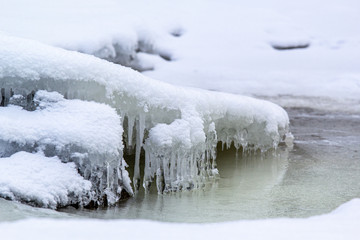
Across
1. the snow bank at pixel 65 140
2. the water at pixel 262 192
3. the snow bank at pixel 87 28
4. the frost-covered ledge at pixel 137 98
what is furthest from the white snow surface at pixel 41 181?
the snow bank at pixel 87 28

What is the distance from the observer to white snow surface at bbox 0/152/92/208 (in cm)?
357

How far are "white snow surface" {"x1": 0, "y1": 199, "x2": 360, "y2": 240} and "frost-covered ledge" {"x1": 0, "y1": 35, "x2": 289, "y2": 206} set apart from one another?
94.0 inches

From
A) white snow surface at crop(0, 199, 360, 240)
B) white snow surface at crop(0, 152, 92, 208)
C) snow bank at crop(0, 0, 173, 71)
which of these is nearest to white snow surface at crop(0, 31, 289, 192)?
white snow surface at crop(0, 152, 92, 208)

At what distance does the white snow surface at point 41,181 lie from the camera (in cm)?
357

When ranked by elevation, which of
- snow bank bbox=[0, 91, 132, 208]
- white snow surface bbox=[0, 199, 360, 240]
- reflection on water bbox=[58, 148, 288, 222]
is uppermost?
snow bank bbox=[0, 91, 132, 208]

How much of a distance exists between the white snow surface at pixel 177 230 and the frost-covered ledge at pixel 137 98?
2388mm

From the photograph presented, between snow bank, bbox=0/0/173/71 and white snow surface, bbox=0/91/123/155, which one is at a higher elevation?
snow bank, bbox=0/0/173/71

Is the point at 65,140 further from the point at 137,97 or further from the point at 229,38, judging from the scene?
the point at 229,38

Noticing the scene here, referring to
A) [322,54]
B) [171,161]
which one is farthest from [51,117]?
[322,54]

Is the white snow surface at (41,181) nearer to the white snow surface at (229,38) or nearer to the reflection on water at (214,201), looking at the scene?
the reflection on water at (214,201)

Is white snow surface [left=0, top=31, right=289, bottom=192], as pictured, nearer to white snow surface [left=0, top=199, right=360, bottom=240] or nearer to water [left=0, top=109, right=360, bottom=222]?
water [left=0, top=109, right=360, bottom=222]

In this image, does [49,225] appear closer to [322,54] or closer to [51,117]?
[51,117]

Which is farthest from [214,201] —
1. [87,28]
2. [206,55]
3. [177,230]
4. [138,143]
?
[206,55]

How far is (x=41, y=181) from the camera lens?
371 cm
